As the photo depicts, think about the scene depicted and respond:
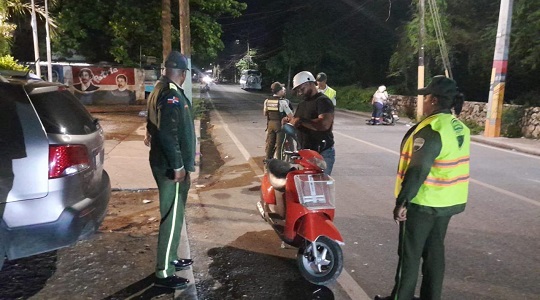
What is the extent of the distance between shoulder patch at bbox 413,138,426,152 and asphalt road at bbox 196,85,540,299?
1.52 m

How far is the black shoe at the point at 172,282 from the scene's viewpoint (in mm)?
3838

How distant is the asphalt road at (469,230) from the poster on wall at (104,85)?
Result: 573 inches

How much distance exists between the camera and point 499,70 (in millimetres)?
14594

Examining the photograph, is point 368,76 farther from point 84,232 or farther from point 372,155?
point 84,232

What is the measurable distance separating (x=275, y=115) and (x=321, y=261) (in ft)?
15.5

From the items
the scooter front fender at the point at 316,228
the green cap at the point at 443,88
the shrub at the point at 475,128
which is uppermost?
the green cap at the point at 443,88

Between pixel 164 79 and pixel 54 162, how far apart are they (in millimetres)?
1084

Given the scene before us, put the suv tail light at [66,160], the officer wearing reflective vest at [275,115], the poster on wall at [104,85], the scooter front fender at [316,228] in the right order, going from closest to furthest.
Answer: the suv tail light at [66,160] < the scooter front fender at [316,228] < the officer wearing reflective vest at [275,115] < the poster on wall at [104,85]

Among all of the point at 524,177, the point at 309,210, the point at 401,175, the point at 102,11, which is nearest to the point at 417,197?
the point at 401,175

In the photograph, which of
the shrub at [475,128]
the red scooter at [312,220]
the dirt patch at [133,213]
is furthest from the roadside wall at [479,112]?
the red scooter at [312,220]

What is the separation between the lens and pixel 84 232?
152 inches

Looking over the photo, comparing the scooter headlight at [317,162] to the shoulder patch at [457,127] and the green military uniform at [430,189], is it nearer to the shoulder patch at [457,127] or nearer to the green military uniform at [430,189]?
the green military uniform at [430,189]

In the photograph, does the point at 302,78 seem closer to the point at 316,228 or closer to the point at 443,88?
the point at 316,228

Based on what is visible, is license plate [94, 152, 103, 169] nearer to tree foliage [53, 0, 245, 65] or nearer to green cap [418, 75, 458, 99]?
green cap [418, 75, 458, 99]
